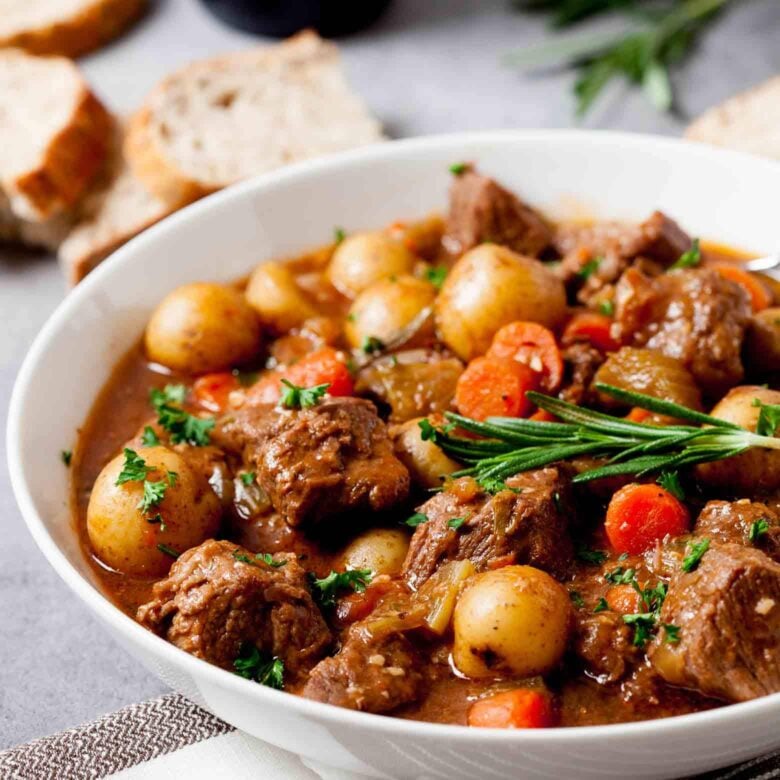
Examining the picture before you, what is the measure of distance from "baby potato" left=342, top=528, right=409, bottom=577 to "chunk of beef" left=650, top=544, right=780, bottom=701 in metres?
0.74

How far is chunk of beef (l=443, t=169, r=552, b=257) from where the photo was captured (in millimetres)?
4070

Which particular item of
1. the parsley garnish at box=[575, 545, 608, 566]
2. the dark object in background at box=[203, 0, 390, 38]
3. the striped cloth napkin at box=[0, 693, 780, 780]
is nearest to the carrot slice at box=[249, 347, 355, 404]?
the parsley garnish at box=[575, 545, 608, 566]

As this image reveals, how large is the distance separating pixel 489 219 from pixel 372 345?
28.4 inches

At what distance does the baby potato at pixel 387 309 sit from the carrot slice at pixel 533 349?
322 millimetres

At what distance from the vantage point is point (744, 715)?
92.7 inches

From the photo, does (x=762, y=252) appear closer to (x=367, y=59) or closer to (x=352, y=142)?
(x=352, y=142)

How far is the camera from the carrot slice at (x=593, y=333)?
3.65 m

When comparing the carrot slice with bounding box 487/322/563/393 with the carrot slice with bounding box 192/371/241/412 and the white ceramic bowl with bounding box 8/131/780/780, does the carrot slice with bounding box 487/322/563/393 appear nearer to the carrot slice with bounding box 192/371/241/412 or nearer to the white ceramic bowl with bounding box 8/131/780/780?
the carrot slice with bounding box 192/371/241/412

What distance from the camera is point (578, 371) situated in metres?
3.50

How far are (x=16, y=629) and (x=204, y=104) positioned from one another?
278cm

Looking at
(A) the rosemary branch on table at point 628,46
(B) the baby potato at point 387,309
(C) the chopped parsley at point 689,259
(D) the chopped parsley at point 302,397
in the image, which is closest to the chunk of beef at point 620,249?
(C) the chopped parsley at point 689,259

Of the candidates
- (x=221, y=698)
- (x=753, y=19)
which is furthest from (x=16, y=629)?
(x=753, y=19)

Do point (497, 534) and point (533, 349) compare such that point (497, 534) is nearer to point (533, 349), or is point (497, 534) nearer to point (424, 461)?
point (424, 461)

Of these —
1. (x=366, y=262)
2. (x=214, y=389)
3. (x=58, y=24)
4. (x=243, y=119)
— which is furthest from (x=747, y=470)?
(x=58, y=24)
